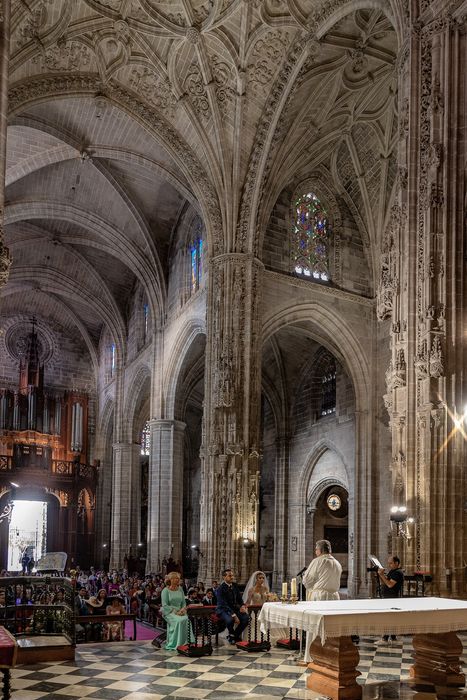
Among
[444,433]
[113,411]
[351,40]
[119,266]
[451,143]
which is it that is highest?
[351,40]

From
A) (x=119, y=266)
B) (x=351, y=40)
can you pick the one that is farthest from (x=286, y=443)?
(x=351, y=40)

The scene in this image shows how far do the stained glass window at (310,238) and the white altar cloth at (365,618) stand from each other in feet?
62.1

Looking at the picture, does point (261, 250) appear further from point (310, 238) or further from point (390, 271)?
point (390, 271)

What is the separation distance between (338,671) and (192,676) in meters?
2.05

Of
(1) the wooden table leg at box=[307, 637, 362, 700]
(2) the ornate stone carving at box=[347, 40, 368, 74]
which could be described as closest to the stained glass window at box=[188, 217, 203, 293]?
(2) the ornate stone carving at box=[347, 40, 368, 74]

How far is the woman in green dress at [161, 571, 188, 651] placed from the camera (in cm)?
1071

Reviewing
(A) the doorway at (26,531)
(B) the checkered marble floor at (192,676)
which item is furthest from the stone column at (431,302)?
(A) the doorway at (26,531)

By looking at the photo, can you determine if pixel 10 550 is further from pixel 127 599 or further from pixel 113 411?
pixel 127 599

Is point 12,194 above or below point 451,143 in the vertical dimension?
above

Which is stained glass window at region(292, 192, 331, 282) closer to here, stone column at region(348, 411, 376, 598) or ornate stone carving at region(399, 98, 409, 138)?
stone column at region(348, 411, 376, 598)

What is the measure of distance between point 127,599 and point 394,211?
1294 centimetres

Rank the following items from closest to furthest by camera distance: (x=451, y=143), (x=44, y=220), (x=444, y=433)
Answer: (x=444, y=433) → (x=451, y=143) → (x=44, y=220)

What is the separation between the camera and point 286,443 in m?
33.4

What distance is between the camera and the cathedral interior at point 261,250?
13.0 meters
